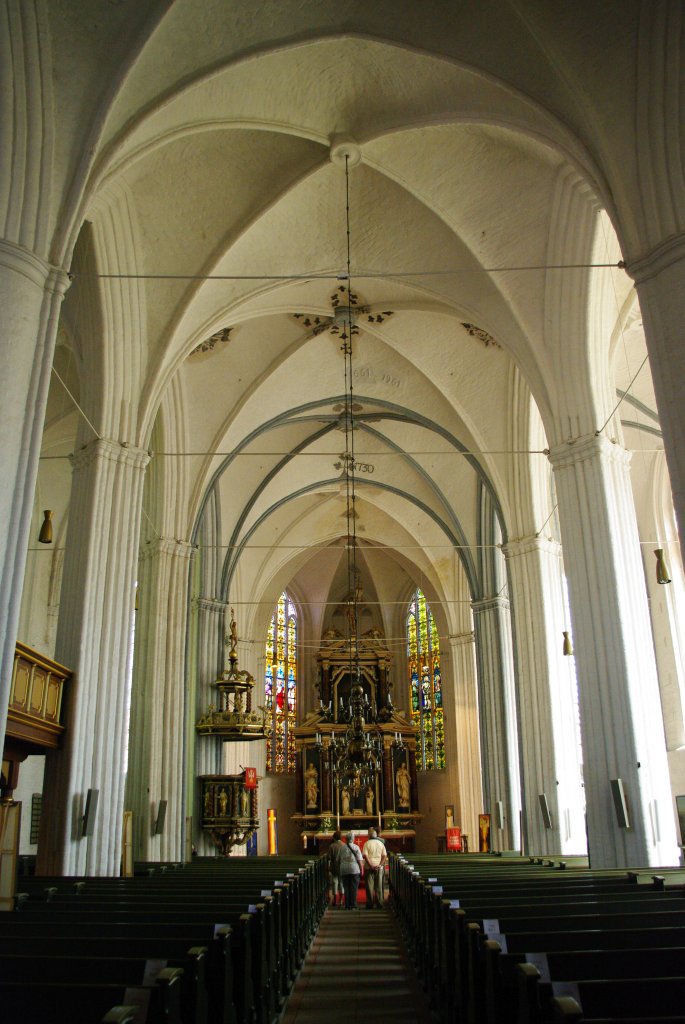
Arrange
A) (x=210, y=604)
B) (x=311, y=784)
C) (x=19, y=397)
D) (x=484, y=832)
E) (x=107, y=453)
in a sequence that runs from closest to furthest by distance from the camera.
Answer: (x=19, y=397) < (x=107, y=453) < (x=210, y=604) < (x=484, y=832) < (x=311, y=784)

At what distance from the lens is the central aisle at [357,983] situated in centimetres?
616

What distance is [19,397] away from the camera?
7.16 meters

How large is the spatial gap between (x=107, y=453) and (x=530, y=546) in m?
7.76

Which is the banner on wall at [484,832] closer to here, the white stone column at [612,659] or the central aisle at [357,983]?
the central aisle at [357,983]

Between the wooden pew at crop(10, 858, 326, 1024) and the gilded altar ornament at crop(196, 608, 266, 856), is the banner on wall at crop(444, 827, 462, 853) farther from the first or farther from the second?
the wooden pew at crop(10, 858, 326, 1024)

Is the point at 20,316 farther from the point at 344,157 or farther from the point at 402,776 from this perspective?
the point at 402,776

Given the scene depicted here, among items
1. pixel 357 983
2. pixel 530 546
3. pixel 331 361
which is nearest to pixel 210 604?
pixel 331 361

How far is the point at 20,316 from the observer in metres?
7.34

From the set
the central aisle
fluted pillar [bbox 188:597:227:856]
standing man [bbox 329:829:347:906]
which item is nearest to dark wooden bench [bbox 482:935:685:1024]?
the central aisle

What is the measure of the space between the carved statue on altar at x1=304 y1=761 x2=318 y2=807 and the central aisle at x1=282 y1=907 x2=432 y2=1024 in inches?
612

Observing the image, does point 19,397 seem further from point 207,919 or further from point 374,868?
point 374,868

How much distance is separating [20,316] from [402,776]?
22325mm

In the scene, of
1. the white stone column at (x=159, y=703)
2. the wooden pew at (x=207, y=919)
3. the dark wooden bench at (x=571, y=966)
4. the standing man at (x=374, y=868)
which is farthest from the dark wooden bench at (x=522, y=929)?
the white stone column at (x=159, y=703)

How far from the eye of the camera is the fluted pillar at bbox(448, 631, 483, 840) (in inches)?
919
